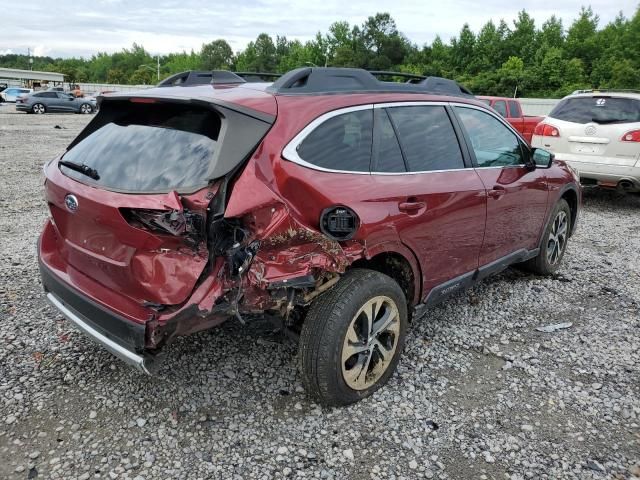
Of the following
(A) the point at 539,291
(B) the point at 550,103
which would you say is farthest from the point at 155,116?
(B) the point at 550,103

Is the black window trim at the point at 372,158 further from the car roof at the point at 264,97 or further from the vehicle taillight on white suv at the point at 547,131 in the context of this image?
the vehicle taillight on white suv at the point at 547,131

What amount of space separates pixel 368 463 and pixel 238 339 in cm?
143

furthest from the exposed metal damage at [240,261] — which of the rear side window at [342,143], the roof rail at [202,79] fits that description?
the roof rail at [202,79]

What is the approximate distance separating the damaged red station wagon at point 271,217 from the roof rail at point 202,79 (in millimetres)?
57

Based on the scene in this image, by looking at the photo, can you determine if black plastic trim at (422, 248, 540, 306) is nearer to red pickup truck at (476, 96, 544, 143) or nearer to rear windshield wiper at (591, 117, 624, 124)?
rear windshield wiper at (591, 117, 624, 124)

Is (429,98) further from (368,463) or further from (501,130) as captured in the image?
(368,463)

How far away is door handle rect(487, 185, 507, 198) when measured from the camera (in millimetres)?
3807

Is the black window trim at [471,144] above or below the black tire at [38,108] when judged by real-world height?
above

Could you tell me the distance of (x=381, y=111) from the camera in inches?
126

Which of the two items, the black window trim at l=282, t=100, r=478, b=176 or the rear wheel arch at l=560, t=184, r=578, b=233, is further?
the rear wheel arch at l=560, t=184, r=578, b=233

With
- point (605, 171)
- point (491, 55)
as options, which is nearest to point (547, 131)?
point (605, 171)

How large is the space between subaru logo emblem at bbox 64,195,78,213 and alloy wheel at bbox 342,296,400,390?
1.60 meters

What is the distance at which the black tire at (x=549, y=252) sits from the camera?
193 inches

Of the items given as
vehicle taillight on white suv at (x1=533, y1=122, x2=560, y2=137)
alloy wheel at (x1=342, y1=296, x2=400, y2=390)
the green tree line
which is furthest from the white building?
alloy wheel at (x1=342, y1=296, x2=400, y2=390)
